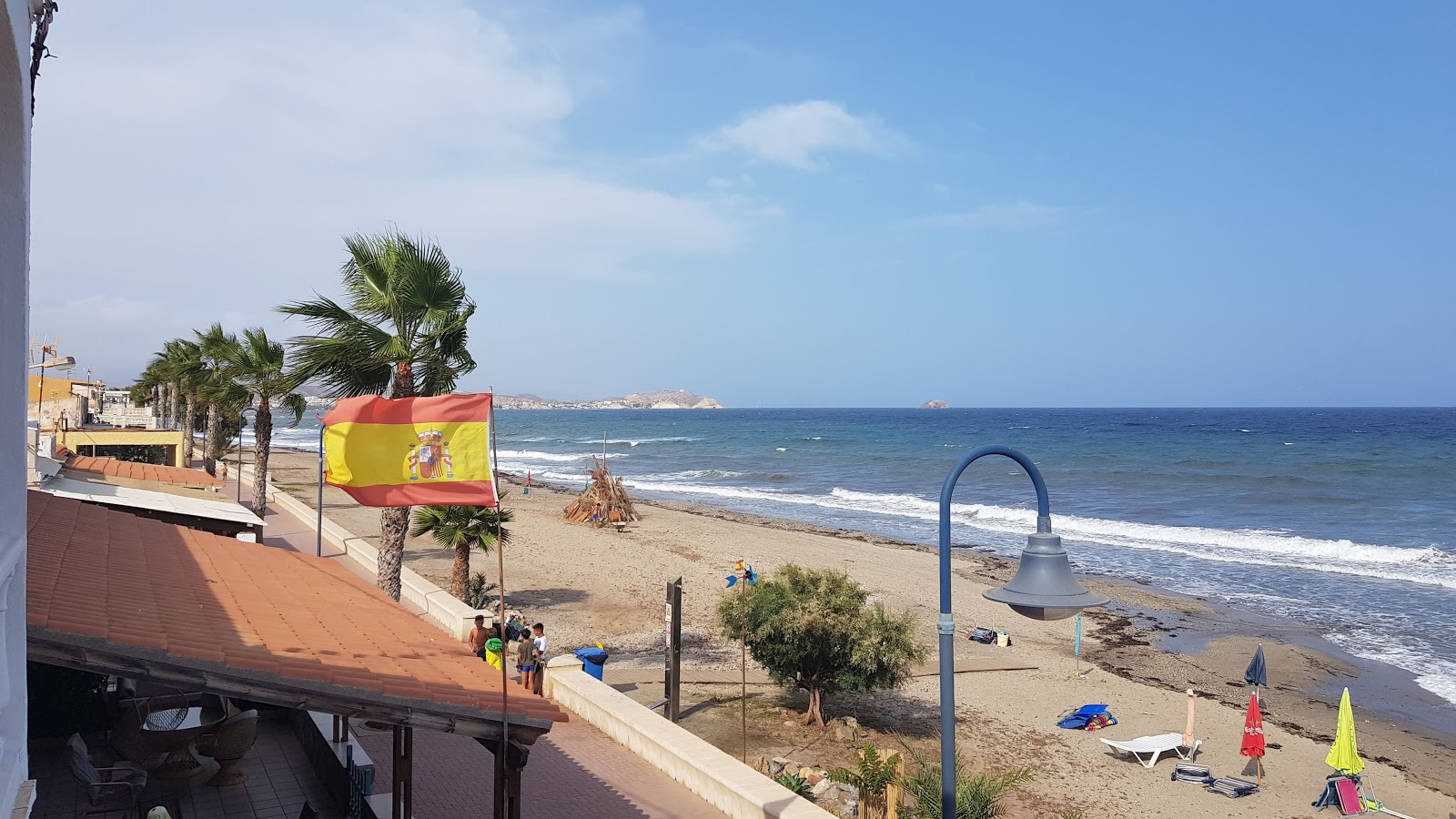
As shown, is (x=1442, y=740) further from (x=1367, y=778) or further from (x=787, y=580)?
(x=787, y=580)

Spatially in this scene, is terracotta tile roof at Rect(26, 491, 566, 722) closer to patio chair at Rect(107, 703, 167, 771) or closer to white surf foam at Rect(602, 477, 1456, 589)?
patio chair at Rect(107, 703, 167, 771)

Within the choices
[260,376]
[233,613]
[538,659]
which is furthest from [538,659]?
[260,376]

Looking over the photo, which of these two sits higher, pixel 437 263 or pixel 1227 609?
pixel 437 263

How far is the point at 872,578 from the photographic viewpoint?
2927 centimetres

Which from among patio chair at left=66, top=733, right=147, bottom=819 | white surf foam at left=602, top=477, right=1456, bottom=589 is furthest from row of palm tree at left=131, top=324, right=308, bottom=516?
white surf foam at left=602, top=477, right=1456, bottom=589

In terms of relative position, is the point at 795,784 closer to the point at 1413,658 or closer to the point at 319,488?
the point at 319,488

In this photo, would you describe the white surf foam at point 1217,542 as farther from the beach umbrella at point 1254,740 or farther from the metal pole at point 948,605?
the metal pole at point 948,605

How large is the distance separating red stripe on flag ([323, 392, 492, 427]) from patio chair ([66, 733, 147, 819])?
3.21 m

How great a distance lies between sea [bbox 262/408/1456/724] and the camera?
27312 mm

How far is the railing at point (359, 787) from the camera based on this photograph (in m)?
7.88

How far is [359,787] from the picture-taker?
26.3 feet

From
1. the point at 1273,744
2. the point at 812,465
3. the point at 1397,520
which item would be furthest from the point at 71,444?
the point at 812,465

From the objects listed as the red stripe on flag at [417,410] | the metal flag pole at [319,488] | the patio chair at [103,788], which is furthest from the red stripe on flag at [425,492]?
the patio chair at [103,788]

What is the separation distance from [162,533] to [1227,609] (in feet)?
84.3
